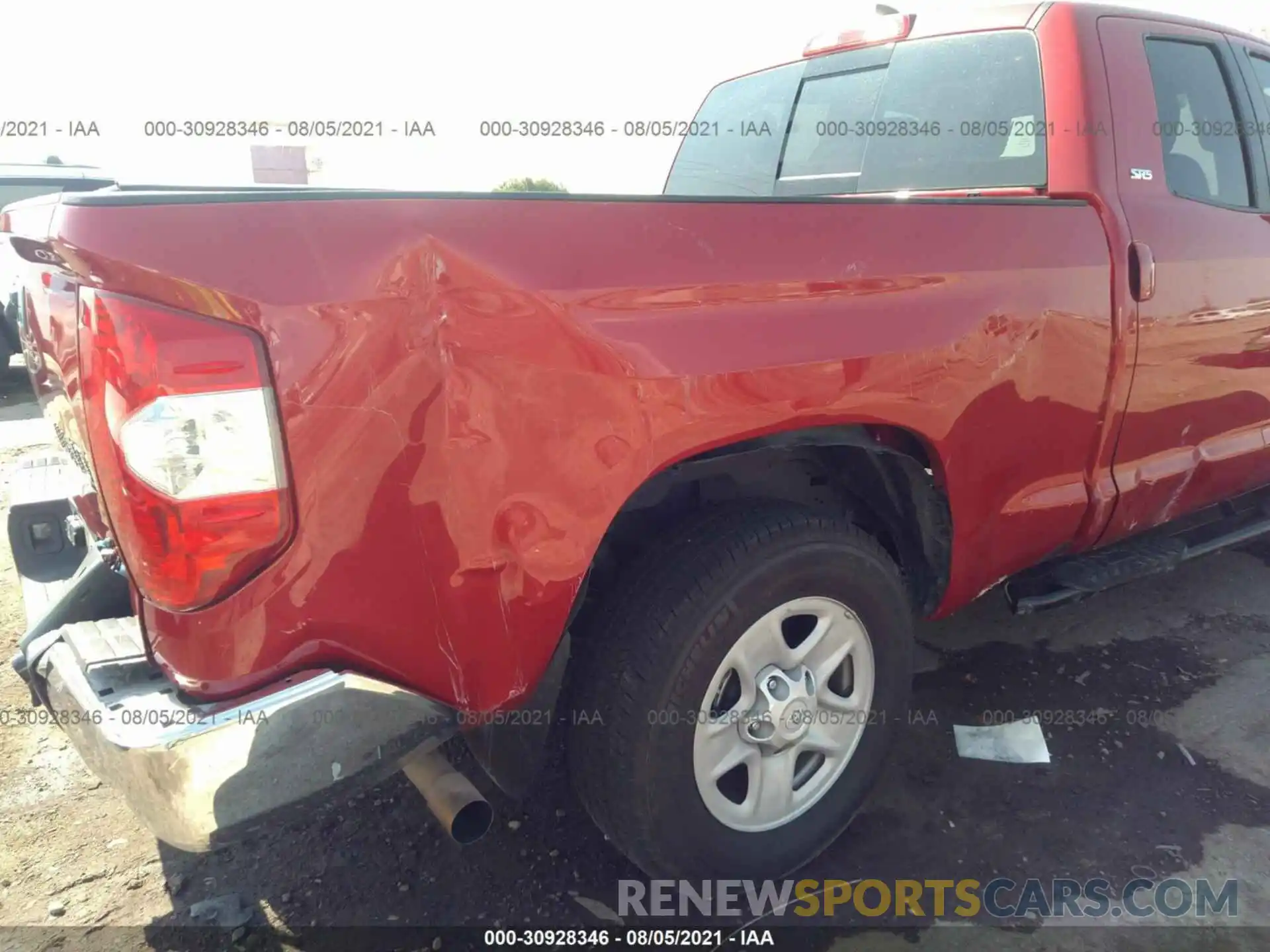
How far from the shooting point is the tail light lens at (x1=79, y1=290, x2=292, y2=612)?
1.29m

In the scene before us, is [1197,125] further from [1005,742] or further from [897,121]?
[1005,742]

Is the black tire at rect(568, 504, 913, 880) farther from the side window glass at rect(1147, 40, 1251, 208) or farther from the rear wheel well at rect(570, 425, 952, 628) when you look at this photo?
the side window glass at rect(1147, 40, 1251, 208)

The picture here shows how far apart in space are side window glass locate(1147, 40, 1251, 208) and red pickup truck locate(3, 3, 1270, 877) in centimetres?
2

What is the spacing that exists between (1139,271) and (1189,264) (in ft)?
0.90

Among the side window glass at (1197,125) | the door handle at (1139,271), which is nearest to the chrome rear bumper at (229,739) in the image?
the door handle at (1139,271)

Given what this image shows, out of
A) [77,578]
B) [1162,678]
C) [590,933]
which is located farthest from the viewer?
[1162,678]

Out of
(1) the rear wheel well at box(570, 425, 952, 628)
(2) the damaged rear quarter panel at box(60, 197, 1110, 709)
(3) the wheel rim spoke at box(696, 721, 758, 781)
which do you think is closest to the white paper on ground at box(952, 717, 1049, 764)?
(1) the rear wheel well at box(570, 425, 952, 628)

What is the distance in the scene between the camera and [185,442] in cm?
132

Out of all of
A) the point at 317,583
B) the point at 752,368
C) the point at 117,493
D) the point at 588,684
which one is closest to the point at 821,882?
the point at 588,684

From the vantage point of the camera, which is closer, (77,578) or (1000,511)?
(77,578)

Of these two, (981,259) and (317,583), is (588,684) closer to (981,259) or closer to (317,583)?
(317,583)

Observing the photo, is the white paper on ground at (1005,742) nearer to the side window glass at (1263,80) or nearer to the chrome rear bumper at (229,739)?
the chrome rear bumper at (229,739)

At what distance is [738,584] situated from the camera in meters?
1.87

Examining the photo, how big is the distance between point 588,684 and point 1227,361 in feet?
7.65
